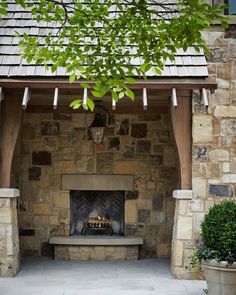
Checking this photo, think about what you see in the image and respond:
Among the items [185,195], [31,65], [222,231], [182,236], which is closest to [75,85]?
[31,65]

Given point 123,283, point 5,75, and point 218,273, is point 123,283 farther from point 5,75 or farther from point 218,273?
point 5,75

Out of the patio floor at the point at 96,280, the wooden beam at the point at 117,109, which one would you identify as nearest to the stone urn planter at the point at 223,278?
the patio floor at the point at 96,280

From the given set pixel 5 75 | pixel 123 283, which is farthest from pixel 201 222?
pixel 5 75

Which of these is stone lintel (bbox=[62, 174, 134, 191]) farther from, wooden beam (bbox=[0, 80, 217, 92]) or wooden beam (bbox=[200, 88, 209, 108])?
wooden beam (bbox=[200, 88, 209, 108])

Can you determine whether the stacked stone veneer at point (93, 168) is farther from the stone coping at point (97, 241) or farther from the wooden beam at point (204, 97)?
the wooden beam at point (204, 97)

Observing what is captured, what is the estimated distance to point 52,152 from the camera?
7.92m

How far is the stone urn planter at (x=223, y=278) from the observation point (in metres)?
5.48

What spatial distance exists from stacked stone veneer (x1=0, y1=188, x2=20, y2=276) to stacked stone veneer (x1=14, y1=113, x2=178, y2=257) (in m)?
1.24

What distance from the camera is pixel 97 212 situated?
812 centimetres

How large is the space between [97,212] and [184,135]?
226 cm

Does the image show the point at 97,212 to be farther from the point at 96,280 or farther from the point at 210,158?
the point at 210,158

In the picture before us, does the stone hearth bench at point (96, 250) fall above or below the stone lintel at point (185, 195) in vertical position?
below

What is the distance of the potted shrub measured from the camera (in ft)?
18.0

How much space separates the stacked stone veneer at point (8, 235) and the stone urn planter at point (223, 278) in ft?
8.35
